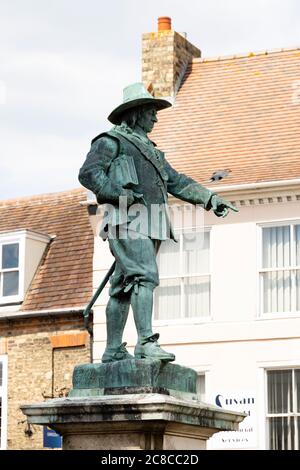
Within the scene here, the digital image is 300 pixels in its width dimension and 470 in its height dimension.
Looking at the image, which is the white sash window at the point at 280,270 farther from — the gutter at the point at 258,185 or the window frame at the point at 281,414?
the window frame at the point at 281,414

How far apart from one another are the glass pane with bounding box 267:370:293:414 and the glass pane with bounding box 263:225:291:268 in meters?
1.86

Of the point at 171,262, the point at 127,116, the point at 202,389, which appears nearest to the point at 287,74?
the point at 171,262

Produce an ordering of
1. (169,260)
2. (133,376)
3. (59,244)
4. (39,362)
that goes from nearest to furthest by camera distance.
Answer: (133,376) → (169,260) → (39,362) → (59,244)

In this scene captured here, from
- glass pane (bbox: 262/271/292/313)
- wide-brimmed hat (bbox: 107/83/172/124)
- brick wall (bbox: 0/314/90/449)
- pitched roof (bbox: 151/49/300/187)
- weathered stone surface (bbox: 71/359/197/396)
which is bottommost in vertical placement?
weathered stone surface (bbox: 71/359/197/396)

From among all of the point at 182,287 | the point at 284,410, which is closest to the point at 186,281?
the point at 182,287

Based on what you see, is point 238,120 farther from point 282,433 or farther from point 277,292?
point 282,433

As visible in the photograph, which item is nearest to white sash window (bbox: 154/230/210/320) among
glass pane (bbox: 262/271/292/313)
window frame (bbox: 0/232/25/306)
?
glass pane (bbox: 262/271/292/313)

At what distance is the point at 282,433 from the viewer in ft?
74.5

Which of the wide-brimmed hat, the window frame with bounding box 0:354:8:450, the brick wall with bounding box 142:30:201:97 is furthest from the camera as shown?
the brick wall with bounding box 142:30:201:97

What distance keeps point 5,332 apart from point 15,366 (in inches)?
30.1

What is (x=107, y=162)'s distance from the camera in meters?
10.3

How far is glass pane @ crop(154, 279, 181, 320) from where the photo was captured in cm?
2416

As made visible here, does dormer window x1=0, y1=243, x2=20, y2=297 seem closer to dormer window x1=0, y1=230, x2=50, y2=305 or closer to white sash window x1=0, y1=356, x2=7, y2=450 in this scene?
dormer window x1=0, y1=230, x2=50, y2=305

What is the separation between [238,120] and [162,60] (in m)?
2.09
